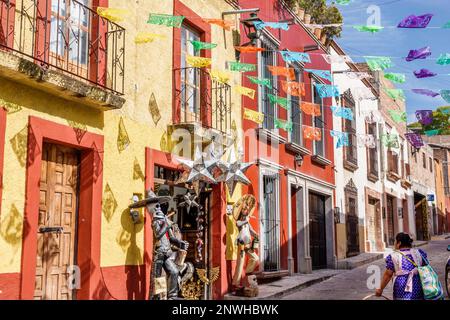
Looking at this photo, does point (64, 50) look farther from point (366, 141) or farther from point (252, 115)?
point (366, 141)

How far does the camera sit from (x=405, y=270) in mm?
5801

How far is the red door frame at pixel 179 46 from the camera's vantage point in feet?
30.9

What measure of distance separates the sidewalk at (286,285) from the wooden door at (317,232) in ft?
3.45

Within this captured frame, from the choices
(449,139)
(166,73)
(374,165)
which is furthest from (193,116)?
(449,139)

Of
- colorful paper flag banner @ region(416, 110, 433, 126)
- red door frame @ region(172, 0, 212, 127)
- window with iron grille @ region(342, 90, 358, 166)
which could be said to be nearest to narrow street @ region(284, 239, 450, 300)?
colorful paper flag banner @ region(416, 110, 433, 126)

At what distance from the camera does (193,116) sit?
395 inches

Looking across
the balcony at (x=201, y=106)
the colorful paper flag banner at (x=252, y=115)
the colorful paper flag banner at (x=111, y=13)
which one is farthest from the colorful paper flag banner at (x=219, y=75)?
the colorful paper flag banner at (x=111, y=13)

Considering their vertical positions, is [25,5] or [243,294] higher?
[25,5]

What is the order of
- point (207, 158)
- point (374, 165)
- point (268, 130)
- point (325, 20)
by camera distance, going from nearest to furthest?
point (207, 158), point (268, 130), point (325, 20), point (374, 165)

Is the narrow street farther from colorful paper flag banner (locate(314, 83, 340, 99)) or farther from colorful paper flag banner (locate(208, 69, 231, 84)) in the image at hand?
colorful paper flag banner (locate(208, 69, 231, 84))

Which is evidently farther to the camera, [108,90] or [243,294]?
[243,294]

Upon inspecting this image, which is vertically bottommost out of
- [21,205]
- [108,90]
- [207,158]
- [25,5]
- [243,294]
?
[243,294]

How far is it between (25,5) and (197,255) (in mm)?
5119
